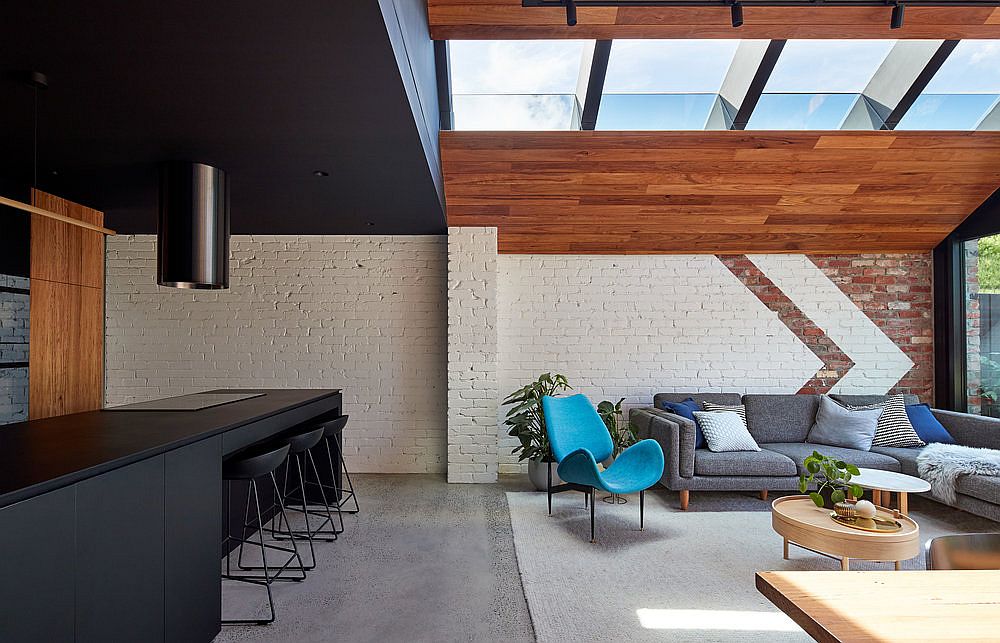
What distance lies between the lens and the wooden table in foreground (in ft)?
3.71

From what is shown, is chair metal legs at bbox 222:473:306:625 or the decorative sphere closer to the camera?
chair metal legs at bbox 222:473:306:625

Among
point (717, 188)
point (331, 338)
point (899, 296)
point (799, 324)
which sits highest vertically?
point (717, 188)

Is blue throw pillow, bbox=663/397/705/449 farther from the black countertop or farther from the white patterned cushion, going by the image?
the black countertop

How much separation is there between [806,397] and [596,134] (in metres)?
3.08

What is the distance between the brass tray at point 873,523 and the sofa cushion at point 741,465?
54.7 inches

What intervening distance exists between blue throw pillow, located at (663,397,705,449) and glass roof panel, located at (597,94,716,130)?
7.37ft

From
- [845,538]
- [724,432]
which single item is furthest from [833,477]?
[724,432]

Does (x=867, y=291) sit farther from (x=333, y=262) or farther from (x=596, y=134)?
(x=333, y=262)

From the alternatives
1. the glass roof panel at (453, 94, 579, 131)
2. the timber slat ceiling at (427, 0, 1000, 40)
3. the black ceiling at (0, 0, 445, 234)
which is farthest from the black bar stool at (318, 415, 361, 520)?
the timber slat ceiling at (427, 0, 1000, 40)

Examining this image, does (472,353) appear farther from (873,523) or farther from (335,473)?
(873,523)

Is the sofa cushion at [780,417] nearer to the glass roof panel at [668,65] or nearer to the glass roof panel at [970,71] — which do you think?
the glass roof panel at [970,71]

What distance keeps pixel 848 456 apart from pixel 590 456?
2.24 meters

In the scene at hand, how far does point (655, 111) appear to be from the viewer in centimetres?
470

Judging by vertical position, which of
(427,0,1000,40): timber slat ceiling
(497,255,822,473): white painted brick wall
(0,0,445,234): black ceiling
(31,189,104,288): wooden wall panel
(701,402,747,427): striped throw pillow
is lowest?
(701,402,747,427): striped throw pillow
